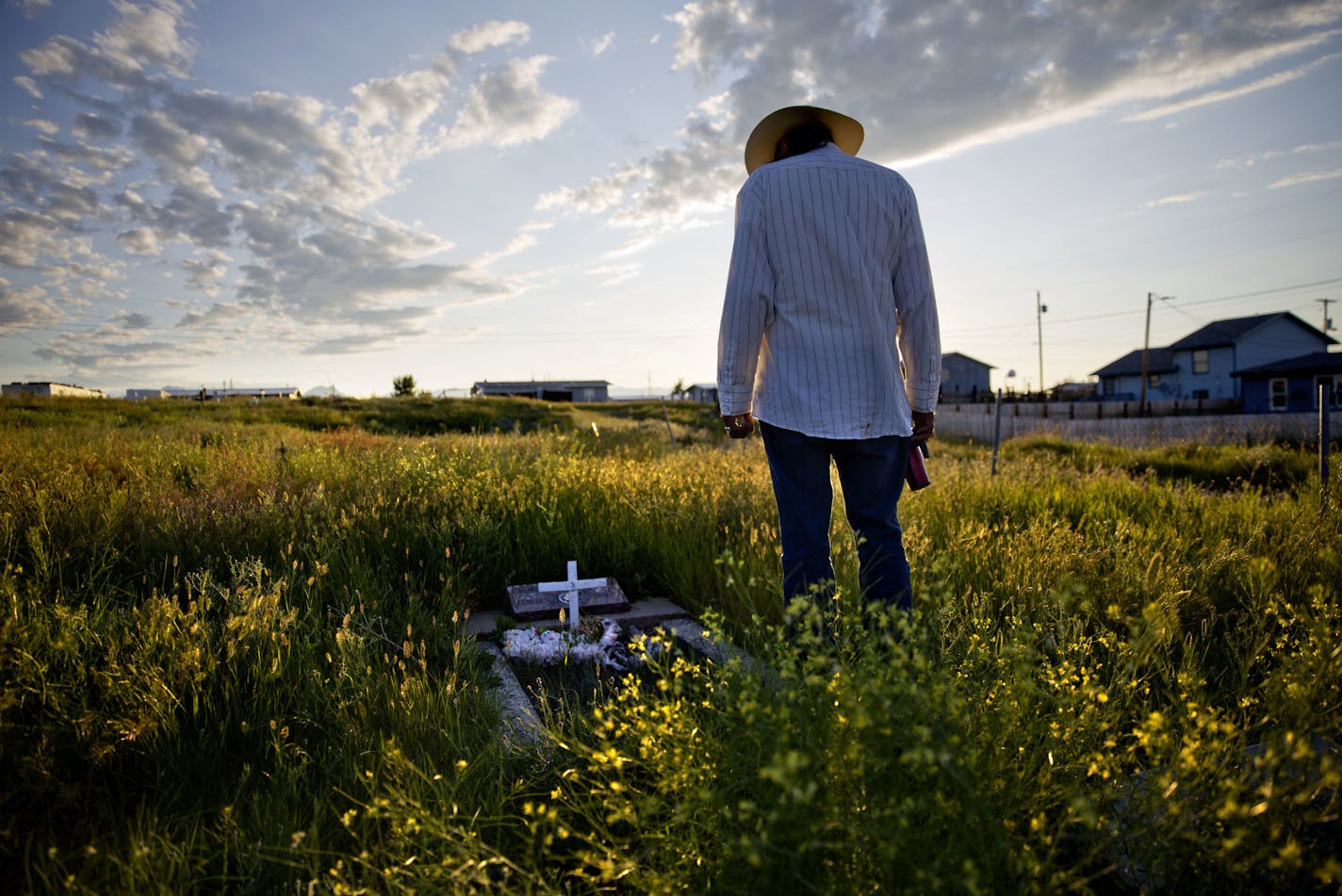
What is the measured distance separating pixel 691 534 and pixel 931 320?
2439mm

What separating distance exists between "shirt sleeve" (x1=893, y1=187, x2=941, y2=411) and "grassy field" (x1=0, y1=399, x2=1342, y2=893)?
96 centimetres

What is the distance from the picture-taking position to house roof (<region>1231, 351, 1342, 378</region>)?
100 ft

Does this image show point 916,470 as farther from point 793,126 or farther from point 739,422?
point 793,126

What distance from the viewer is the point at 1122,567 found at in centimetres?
370

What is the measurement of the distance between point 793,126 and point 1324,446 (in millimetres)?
5087

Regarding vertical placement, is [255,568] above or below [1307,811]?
above

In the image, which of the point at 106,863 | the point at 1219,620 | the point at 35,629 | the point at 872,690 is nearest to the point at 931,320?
the point at 872,690

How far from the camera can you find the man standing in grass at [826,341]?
2539mm

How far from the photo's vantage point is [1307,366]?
31.3m

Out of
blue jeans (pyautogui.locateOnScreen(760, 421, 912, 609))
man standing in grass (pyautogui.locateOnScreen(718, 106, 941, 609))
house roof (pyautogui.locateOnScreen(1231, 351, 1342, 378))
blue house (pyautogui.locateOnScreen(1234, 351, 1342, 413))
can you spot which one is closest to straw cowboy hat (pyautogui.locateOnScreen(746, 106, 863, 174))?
man standing in grass (pyautogui.locateOnScreen(718, 106, 941, 609))

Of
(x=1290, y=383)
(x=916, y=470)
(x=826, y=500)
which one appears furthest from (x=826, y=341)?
(x=1290, y=383)

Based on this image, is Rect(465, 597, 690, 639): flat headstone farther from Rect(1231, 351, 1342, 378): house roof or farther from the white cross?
Rect(1231, 351, 1342, 378): house roof

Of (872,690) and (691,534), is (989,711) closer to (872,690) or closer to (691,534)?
(872,690)

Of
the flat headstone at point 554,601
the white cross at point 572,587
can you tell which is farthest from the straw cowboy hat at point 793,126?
the flat headstone at point 554,601
